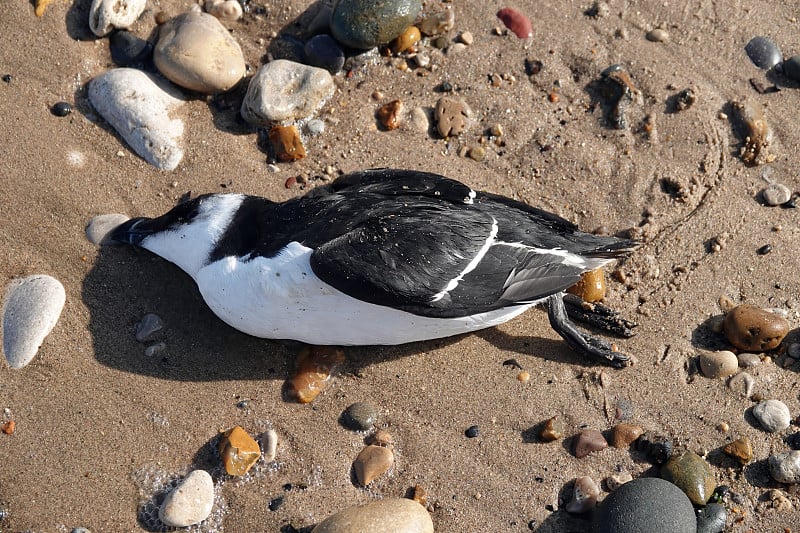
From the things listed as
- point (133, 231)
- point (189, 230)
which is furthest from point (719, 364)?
point (133, 231)

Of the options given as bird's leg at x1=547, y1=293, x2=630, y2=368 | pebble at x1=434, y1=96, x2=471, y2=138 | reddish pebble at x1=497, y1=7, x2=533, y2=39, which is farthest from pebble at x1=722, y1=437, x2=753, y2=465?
reddish pebble at x1=497, y1=7, x2=533, y2=39

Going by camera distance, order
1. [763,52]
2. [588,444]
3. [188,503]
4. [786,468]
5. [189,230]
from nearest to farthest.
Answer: [188,503] → [786,468] → [588,444] → [189,230] → [763,52]

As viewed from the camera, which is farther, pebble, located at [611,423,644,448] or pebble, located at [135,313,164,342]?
pebble, located at [135,313,164,342]

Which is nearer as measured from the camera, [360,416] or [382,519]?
[382,519]

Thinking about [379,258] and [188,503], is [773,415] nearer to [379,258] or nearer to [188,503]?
[379,258]

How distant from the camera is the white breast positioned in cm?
329

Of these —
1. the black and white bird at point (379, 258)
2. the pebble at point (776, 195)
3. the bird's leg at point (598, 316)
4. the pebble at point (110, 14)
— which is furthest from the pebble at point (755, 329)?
the pebble at point (110, 14)

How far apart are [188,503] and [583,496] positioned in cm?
190

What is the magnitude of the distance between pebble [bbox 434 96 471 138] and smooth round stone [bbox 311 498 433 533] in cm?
220

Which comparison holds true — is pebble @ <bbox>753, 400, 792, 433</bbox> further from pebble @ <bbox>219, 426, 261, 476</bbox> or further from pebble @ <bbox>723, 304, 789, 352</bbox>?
pebble @ <bbox>219, 426, 261, 476</bbox>

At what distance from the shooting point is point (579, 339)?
3715mm

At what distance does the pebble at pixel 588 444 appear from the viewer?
140 inches

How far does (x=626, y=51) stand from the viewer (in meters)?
4.52

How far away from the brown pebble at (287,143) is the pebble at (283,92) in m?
0.07
